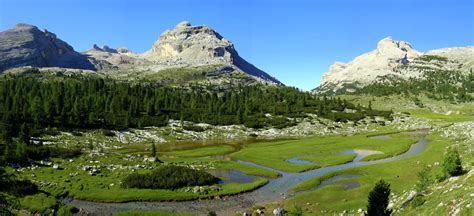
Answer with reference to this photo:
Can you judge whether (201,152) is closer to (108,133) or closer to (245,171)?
(245,171)

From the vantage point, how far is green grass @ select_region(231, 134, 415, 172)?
84.2 metres

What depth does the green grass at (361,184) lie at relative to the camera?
163ft

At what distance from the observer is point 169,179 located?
6178 cm

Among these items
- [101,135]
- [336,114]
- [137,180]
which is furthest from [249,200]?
[336,114]

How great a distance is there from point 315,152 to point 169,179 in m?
49.1

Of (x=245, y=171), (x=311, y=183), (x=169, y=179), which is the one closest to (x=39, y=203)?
(x=169, y=179)

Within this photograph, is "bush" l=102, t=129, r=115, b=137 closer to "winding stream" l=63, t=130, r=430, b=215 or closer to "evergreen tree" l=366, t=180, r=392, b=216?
"winding stream" l=63, t=130, r=430, b=215

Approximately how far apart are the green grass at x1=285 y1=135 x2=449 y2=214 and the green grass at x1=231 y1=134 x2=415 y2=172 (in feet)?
34.7

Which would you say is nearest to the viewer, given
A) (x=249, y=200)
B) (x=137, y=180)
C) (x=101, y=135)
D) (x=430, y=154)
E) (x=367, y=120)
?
(x=249, y=200)

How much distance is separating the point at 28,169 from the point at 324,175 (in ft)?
173

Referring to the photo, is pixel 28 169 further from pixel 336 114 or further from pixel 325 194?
pixel 336 114

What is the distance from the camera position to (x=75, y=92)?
191625 millimetres

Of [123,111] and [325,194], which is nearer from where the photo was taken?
[325,194]

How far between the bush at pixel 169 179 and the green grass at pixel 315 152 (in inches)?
838
